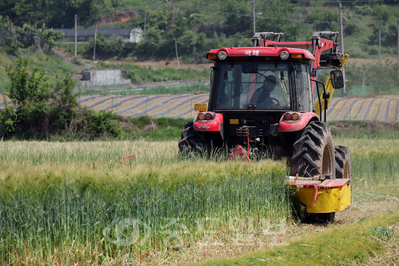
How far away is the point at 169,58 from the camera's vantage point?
80.2m

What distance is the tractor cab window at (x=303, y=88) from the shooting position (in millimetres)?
8820

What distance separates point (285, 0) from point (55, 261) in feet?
323

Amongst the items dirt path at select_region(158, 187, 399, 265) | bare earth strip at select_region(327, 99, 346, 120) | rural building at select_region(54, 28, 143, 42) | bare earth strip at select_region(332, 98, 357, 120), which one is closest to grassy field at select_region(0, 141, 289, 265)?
dirt path at select_region(158, 187, 399, 265)

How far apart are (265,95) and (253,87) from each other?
27 centimetres

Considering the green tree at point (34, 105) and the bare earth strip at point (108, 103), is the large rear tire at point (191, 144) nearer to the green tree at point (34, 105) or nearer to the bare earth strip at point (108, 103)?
the green tree at point (34, 105)

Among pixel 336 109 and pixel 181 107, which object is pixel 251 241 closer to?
pixel 181 107

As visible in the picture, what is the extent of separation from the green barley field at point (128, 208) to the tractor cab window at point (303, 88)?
173cm

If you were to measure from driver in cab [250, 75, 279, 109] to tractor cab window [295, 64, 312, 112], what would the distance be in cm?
46

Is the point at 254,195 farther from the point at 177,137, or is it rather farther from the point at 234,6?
the point at 234,6

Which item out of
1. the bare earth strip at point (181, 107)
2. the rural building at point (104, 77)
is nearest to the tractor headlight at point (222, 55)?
the bare earth strip at point (181, 107)

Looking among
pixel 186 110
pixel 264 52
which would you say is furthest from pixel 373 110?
pixel 264 52

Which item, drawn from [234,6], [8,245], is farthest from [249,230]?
[234,6]

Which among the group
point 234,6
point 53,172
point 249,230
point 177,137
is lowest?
point 177,137

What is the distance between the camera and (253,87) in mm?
8773
